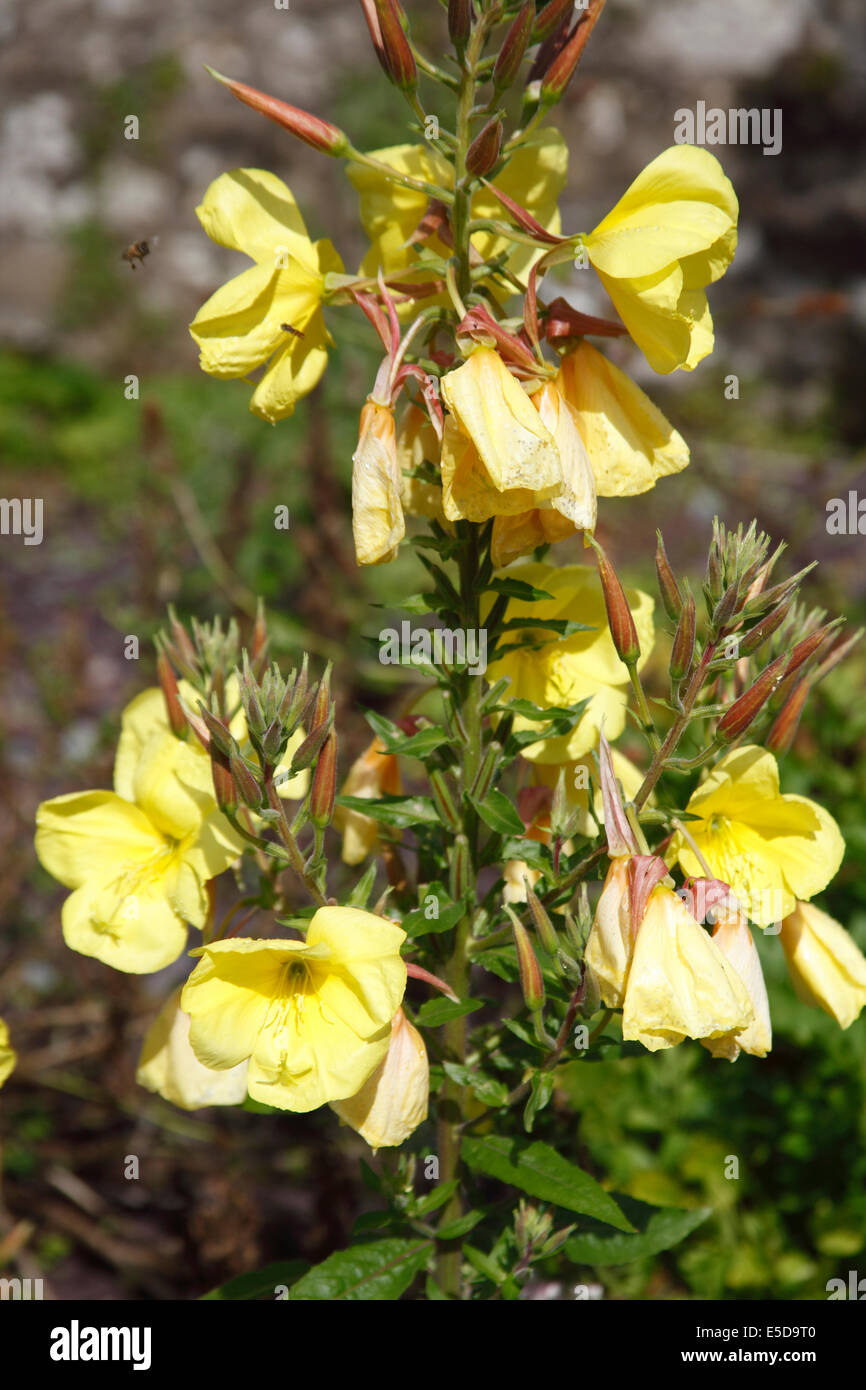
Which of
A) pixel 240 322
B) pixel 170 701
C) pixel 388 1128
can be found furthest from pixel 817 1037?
pixel 240 322

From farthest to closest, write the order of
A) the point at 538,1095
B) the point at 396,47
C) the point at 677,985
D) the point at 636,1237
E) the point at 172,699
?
the point at 636,1237 → the point at 172,699 → the point at 538,1095 → the point at 396,47 → the point at 677,985

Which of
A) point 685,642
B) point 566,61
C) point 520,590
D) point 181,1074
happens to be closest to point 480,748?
point 520,590

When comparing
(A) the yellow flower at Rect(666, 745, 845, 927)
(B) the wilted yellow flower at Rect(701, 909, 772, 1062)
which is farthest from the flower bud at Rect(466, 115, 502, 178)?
(B) the wilted yellow flower at Rect(701, 909, 772, 1062)

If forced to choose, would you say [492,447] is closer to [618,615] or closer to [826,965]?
[618,615]

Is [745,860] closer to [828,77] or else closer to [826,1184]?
[826,1184]

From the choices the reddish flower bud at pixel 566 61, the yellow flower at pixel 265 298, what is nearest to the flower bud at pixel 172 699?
the yellow flower at pixel 265 298

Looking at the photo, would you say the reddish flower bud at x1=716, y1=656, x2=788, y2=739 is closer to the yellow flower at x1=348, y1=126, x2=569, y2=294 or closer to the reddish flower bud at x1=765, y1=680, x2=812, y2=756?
the reddish flower bud at x1=765, y1=680, x2=812, y2=756
